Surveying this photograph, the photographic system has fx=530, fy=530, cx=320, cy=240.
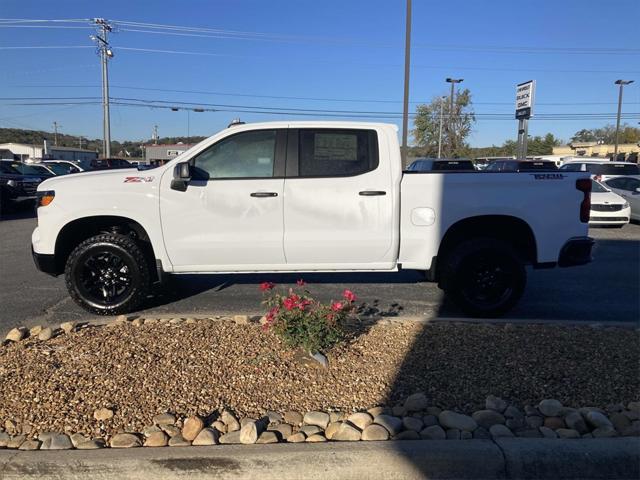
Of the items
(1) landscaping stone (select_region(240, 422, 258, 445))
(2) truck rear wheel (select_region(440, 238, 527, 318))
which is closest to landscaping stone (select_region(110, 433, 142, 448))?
(1) landscaping stone (select_region(240, 422, 258, 445))

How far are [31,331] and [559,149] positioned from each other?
329 ft

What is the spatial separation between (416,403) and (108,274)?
3583mm

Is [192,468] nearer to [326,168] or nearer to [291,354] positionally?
A: [291,354]

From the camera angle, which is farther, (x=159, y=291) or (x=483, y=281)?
(x=159, y=291)

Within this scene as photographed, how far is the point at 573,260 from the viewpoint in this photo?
555cm

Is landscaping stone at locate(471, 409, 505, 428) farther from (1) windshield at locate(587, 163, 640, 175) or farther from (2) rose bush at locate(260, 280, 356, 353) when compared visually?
(1) windshield at locate(587, 163, 640, 175)

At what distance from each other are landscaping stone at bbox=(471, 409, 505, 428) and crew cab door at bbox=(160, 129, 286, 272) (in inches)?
106

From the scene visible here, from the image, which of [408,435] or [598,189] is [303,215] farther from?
[598,189]

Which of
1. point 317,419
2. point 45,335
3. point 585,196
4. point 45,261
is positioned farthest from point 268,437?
point 585,196

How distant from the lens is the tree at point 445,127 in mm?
70750

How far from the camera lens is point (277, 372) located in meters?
3.92

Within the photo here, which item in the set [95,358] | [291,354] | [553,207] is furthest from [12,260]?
[553,207]

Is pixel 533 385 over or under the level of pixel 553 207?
under

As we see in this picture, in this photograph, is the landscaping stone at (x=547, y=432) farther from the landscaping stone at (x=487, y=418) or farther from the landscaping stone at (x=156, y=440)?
the landscaping stone at (x=156, y=440)
